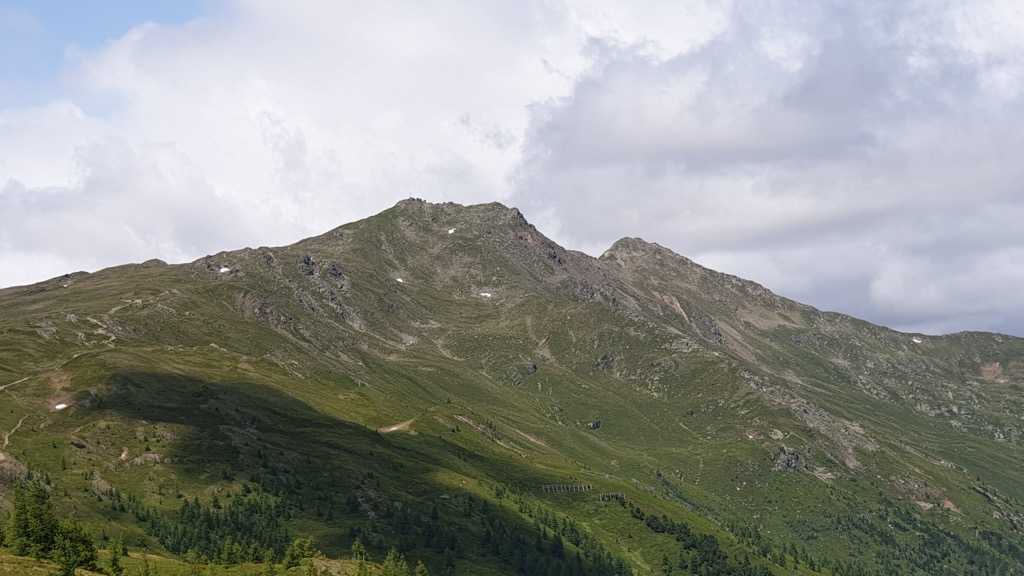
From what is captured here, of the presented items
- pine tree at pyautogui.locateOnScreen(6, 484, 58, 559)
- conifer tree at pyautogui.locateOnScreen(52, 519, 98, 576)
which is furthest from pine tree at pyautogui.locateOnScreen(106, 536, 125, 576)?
pine tree at pyautogui.locateOnScreen(6, 484, 58, 559)

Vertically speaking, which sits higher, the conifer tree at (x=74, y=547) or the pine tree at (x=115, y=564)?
the conifer tree at (x=74, y=547)

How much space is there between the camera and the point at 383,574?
199m

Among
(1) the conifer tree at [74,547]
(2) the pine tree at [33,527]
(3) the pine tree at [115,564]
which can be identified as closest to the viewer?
(1) the conifer tree at [74,547]

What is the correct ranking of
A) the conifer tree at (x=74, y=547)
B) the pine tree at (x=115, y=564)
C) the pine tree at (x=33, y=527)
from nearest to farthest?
the conifer tree at (x=74, y=547)
the pine tree at (x=33, y=527)
the pine tree at (x=115, y=564)

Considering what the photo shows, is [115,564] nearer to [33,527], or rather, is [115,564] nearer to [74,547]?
[74,547]

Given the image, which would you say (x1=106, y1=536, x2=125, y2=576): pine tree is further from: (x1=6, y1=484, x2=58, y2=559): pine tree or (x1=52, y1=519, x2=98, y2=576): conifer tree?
(x1=6, y1=484, x2=58, y2=559): pine tree

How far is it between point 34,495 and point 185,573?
32463 mm

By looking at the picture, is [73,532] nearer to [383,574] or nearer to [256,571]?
[256,571]

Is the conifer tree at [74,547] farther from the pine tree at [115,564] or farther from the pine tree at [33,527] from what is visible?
the pine tree at [115,564]

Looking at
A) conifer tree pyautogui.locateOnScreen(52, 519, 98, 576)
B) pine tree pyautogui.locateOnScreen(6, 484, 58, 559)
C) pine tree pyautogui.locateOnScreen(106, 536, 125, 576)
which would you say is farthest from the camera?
pine tree pyautogui.locateOnScreen(106, 536, 125, 576)

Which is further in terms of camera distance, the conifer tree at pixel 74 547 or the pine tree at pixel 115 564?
the pine tree at pixel 115 564

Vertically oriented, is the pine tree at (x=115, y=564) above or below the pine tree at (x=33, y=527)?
below

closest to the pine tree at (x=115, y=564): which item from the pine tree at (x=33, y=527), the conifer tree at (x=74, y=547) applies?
the conifer tree at (x=74, y=547)

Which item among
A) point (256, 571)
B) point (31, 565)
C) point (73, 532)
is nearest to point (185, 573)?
point (256, 571)
